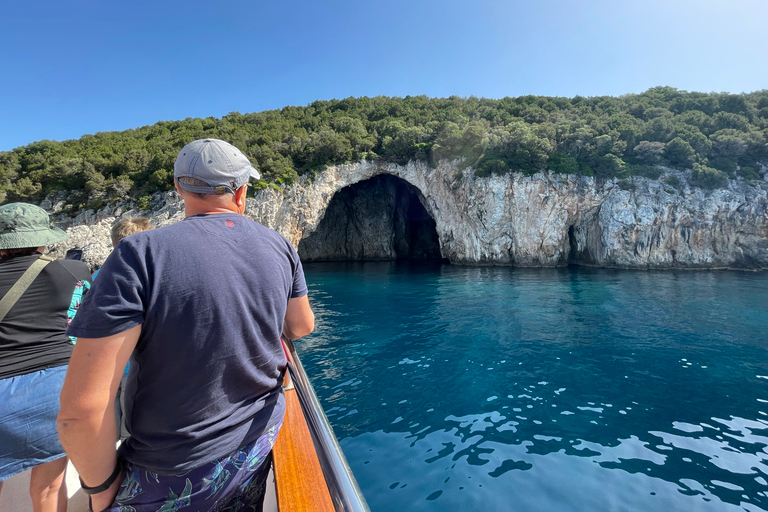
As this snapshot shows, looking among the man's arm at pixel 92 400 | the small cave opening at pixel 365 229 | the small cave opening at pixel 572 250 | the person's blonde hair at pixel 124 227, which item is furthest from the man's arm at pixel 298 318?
the small cave opening at pixel 365 229

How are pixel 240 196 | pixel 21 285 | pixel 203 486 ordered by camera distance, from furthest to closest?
pixel 21 285 → pixel 240 196 → pixel 203 486

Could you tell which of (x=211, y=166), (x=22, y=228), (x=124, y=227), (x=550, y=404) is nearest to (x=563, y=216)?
(x=550, y=404)

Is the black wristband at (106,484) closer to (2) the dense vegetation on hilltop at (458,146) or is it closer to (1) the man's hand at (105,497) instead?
(1) the man's hand at (105,497)

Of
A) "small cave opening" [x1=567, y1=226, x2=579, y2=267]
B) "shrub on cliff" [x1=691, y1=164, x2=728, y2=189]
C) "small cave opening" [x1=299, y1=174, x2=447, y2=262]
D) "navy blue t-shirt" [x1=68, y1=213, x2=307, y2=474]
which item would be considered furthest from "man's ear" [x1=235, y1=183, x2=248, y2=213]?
"small cave opening" [x1=299, y1=174, x2=447, y2=262]

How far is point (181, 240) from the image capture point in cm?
121

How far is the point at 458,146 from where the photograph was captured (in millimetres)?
28500

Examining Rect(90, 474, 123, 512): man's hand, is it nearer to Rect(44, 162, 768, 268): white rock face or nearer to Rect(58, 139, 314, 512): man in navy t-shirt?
Rect(58, 139, 314, 512): man in navy t-shirt

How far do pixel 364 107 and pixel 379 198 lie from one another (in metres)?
10.3

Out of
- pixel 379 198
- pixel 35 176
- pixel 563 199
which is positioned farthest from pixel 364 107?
pixel 35 176

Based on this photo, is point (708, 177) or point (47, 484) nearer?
point (47, 484)

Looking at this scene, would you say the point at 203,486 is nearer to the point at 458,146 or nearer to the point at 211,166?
the point at 211,166

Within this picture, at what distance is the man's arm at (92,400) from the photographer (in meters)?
1.05

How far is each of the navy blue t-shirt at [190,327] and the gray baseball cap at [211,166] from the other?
0.58 feet

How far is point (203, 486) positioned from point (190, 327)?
25.8 inches
